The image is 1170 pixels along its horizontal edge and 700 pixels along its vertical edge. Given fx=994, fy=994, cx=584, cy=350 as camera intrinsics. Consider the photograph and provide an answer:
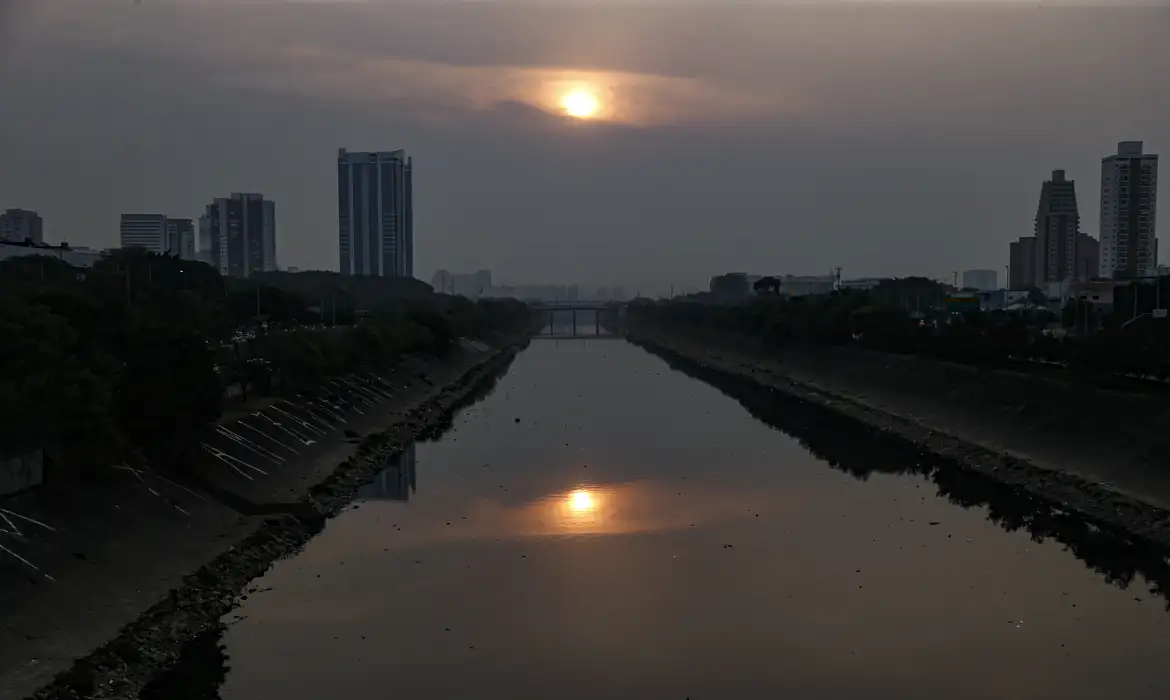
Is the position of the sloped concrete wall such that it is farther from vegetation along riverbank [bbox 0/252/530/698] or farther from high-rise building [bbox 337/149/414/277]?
high-rise building [bbox 337/149/414/277]

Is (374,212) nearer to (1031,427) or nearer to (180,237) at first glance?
(180,237)

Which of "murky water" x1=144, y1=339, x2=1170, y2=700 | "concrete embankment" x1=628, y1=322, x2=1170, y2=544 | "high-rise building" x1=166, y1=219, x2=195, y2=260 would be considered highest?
"high-rise building" x1=166, y1=219, x2=195, y2=260

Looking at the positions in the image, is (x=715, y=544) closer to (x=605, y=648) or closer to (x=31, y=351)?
(x=605, y=648)

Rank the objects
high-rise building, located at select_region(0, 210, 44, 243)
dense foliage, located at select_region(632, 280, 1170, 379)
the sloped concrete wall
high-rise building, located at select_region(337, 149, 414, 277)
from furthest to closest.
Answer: high-rise building, located at select_region(337, 149, 414, 277), high-rise building, located at select_region(0, 210, 44, 243), dense foliage, located at select_region(632, 280, 1170, 379), the sloped concrete wall

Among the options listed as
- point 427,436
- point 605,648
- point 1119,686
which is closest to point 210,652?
point 605,648

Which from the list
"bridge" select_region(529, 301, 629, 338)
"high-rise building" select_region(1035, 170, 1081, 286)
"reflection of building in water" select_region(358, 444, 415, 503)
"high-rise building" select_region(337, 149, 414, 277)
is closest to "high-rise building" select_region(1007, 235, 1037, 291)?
"high-rise building" select_region(1035, 170, 1081, 286)

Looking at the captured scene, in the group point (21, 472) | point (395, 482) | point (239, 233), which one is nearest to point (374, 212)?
point (239, 233)

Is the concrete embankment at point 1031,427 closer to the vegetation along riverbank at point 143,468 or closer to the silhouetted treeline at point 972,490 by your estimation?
the silhouetted treeline at point 972,490
